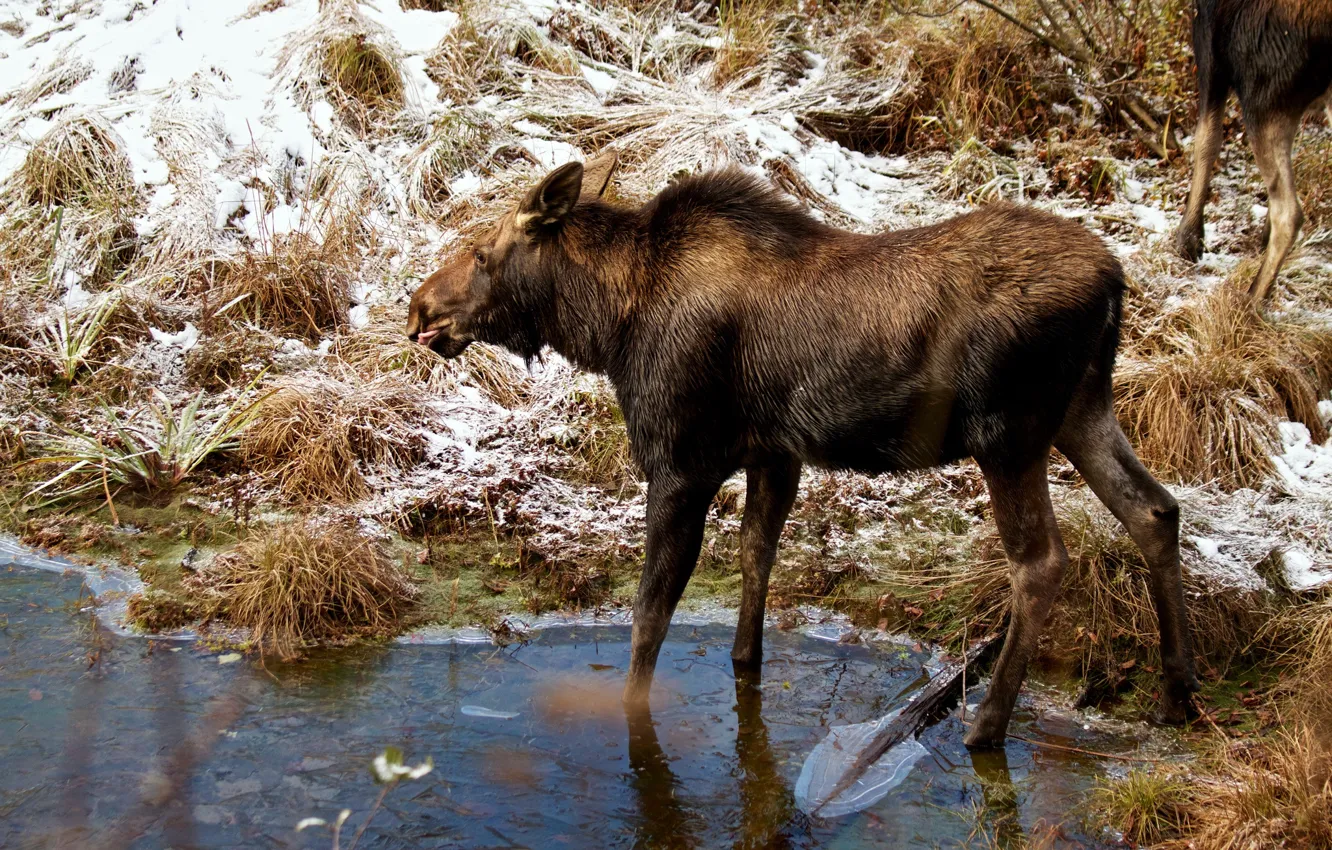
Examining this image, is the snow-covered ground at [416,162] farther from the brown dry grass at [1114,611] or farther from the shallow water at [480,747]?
the shallow water at [480,747]

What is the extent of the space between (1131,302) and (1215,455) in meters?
1.53

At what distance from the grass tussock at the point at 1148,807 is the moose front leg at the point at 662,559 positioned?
184 centimetres

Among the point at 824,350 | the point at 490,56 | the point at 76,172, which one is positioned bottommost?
the point at 76,172

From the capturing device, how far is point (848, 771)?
4.75 m

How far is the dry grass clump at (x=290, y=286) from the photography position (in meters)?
8.32

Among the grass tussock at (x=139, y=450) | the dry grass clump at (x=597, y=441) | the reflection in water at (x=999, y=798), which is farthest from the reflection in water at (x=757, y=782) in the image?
the grass tussock at (x=139, y=450)

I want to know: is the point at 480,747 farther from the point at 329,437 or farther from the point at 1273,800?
the point at 1273,800

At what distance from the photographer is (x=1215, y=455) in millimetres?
6719

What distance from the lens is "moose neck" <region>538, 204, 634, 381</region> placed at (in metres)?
5.22

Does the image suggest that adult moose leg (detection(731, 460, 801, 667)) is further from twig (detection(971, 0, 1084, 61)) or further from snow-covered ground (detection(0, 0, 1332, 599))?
twig (detection(971, 0, 1084, 61))

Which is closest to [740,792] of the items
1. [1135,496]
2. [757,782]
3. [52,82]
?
[757,782]

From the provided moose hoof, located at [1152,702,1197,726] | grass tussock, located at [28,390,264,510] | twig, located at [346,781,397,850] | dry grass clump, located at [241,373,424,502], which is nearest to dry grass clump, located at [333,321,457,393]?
dry grass clump, located at [241,373,424,502]

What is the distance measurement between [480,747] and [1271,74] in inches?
232

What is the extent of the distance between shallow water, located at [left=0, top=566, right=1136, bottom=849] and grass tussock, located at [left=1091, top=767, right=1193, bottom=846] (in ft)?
0.50
